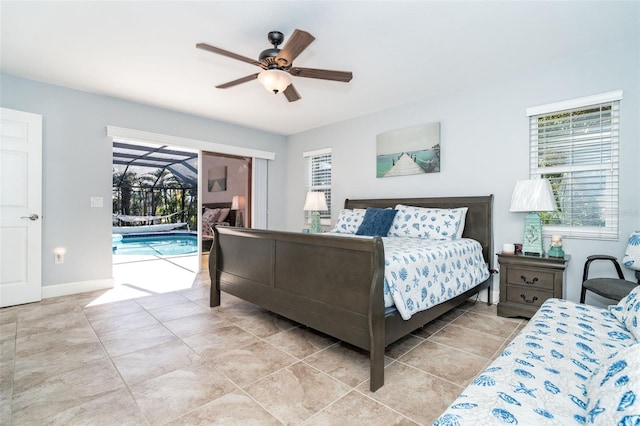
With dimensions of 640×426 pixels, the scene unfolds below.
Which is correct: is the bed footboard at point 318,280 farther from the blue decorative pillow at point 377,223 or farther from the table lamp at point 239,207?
the table lamp at point 239,207

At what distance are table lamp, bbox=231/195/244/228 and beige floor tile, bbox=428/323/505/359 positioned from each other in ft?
13.6

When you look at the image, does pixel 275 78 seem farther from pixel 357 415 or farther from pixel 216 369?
pixel 357 415

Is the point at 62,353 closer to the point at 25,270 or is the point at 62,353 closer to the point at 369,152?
the point at 25,270

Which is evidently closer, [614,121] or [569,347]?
[569,347]

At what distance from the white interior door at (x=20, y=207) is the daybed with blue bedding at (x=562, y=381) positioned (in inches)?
173

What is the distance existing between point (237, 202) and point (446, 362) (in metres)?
4.69

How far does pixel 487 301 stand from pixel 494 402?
293cm

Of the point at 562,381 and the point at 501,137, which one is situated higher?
the point at 501,137

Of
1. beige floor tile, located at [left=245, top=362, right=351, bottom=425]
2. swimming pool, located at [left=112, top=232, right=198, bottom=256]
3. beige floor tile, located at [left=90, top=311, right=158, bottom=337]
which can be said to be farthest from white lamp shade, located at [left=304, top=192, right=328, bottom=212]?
swimming pool, located at [left=112, top=232, right=198, bottom=256]

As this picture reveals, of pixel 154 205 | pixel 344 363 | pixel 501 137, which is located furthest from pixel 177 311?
pixel 154 205

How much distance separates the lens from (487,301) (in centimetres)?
345

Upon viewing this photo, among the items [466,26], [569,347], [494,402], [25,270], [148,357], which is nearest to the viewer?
[494,402]

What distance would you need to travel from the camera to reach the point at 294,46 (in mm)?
2148

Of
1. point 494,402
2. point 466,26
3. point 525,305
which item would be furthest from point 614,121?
point 494,402
